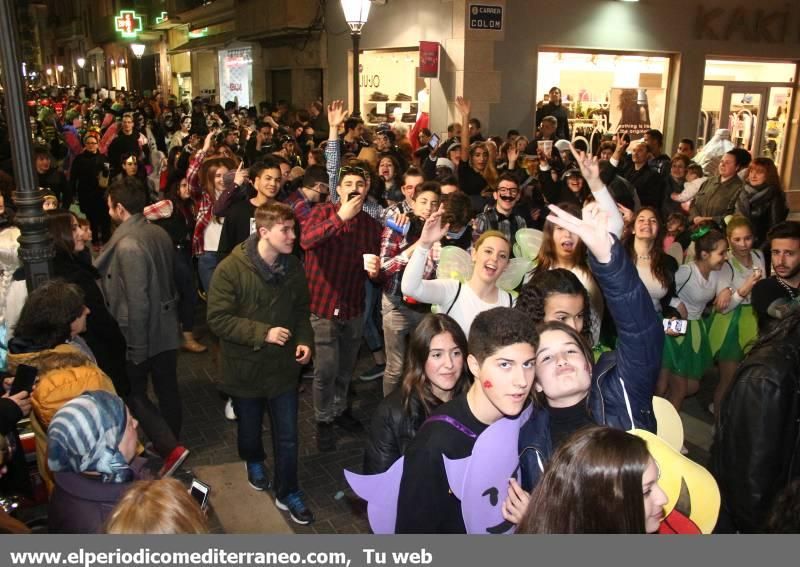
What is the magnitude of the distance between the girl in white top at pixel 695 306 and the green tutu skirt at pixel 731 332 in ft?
0.24

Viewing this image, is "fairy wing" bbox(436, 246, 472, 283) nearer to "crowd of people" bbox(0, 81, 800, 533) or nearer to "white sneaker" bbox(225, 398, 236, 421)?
"crowd of people" bbox(0, 81, 800, 533)

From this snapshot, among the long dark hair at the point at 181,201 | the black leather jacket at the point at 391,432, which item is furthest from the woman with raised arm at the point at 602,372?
the long dark hair at the point at 181,201

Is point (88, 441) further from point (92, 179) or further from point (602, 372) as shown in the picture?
point (92, 179)

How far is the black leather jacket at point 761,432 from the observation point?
2.46 metres

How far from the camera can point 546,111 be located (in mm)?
13398

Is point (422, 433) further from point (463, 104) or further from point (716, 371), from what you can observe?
point (463, 104)

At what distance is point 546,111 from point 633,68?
2.81 metres

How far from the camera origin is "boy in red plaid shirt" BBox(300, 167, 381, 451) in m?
4.89

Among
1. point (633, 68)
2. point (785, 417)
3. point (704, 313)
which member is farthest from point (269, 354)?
point (633, 68)

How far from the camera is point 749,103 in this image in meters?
15.8

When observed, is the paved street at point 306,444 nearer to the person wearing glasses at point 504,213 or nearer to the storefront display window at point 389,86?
the person wearing glasses at point 504,213

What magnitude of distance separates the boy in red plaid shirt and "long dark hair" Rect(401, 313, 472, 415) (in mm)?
1585

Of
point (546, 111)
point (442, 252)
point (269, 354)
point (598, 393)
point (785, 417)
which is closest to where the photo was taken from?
point (785, 417)

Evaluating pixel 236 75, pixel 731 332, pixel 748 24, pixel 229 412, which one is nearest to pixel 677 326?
pixel 731 332
